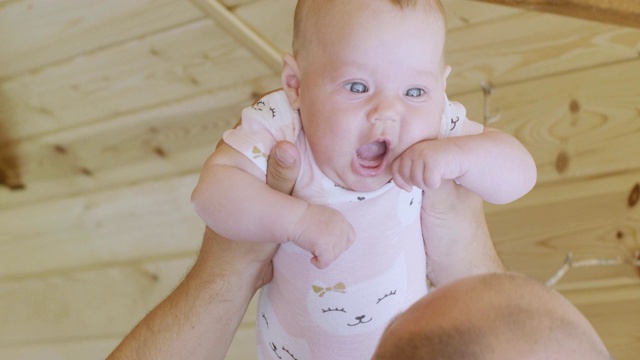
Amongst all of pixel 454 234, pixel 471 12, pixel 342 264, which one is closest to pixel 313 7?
pixel 342 264

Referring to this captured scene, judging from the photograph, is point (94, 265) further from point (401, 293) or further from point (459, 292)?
point (459, 292)

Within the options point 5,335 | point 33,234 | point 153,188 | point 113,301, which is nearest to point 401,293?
point 153,188

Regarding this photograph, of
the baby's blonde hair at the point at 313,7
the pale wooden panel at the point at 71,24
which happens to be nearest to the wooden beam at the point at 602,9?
the baby's blonde hair at the point at 313,7

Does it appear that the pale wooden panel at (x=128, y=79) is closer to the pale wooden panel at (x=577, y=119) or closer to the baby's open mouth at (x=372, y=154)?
the pale wooden panel at (x=577, y=119)

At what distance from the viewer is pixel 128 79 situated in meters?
2.20

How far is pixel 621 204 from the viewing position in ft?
6.09

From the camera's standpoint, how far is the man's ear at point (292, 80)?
1071 mm

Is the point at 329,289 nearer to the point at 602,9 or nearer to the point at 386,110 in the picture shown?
the point at 386,110

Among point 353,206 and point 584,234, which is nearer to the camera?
point 353,206

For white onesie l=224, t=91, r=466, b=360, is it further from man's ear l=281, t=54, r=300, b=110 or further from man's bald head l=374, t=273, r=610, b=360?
man's bald head l=374, t=273, r=610, b=360

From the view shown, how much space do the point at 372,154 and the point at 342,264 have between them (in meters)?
0.14

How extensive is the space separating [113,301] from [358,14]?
5.54ft

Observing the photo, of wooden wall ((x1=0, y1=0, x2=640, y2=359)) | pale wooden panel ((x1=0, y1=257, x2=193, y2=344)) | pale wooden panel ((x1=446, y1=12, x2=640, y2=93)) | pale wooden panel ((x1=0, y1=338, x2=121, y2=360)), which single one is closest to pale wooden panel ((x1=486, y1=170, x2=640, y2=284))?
wooden wall ((x1=0, y1=0, x2=640, y2=359))

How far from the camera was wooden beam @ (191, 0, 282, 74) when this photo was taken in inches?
76.6
